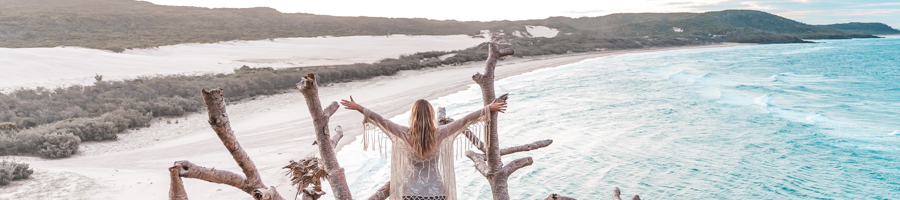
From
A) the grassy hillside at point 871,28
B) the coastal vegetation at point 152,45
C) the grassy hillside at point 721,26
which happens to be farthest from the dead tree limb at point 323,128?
the grassy hillside at point 871,28

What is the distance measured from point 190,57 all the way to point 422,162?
98.4 ft

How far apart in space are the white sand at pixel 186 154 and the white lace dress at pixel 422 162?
16.1 feet

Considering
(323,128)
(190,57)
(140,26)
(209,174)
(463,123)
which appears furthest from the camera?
(140,26)

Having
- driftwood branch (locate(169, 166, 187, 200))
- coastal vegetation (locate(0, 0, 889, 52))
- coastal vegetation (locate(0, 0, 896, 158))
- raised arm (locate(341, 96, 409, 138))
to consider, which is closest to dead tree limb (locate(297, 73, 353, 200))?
raised arm (locate(341, 96, 409, 138))

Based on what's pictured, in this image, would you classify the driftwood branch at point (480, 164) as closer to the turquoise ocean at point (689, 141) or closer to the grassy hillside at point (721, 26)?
the turquoise ocean at point (689, 141)

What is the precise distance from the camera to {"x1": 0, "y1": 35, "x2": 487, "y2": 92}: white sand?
1745 centimetres

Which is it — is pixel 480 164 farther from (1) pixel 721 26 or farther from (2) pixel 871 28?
(2) pixel 871 28

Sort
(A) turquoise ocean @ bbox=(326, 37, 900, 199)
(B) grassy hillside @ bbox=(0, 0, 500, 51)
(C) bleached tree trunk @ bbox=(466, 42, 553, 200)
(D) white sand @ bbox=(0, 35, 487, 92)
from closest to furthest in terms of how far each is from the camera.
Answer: (C) bleached tree trunk @ bbox=(466, 42, 553, 200)
(A) turquoise ocean @ bbox=(326, 37, 900, 199)
(D) white sand @ bbox=(0, 35, 487, 92)
(B) grassy hillside @ bbox=(0, 0, 500, 51)

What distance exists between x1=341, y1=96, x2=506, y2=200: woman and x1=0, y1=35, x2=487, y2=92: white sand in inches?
677

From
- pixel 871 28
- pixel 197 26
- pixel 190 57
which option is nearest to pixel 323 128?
pixel 190 57

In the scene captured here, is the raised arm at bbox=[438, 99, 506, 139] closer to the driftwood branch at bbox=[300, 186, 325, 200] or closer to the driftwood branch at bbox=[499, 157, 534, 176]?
the driftwood branch at bbox=[499, 157, 534, 176]

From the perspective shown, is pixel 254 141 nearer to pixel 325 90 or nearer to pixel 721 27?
pixel 325 90

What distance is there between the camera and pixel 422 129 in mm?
2346

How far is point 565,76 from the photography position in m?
26.9
